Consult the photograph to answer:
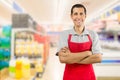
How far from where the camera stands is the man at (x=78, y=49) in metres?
1.92

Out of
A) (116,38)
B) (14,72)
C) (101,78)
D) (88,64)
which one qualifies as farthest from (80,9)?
(116,38)

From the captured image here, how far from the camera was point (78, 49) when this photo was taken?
1.95m

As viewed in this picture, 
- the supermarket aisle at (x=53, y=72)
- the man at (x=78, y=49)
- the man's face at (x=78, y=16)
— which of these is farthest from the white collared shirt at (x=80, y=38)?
the supermarket aisle at (x=53, y=72)

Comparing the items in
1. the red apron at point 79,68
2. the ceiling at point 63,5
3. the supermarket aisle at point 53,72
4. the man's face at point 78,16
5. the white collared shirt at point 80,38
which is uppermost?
the ceiling at point 63,5

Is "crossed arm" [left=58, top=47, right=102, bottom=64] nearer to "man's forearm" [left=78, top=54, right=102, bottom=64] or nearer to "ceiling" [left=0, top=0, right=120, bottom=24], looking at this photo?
"man's forearm" [left=78, top=54, right=102, bottom=64]

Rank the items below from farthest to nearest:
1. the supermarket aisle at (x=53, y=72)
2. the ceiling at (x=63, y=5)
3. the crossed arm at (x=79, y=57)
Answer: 1. the ceiling at (x=63, y=5)
2. the supermarket aisle at (x=53, y=72)
3. the crossed arm at (x=79, y=57)

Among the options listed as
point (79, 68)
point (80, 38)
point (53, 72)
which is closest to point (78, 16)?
point (80, 38)

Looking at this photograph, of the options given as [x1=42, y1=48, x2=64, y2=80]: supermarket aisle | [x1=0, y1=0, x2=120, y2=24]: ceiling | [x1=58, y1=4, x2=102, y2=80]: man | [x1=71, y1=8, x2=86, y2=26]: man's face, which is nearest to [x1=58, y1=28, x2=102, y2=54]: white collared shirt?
[x1=58, y1=4, x2=102, y2=80]: man

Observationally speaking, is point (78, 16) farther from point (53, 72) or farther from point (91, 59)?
point (53, 72)

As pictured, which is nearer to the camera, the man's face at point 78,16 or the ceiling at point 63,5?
the man's face at point 78,16

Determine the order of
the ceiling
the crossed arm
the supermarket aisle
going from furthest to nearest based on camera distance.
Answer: the ceiling < the supermarket aisle < the crossed arm

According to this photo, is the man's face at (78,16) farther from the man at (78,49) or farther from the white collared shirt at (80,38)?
the white collared shirt at (80,38)

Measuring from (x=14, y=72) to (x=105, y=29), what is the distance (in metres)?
2.96

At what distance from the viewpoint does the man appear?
1919 mm
